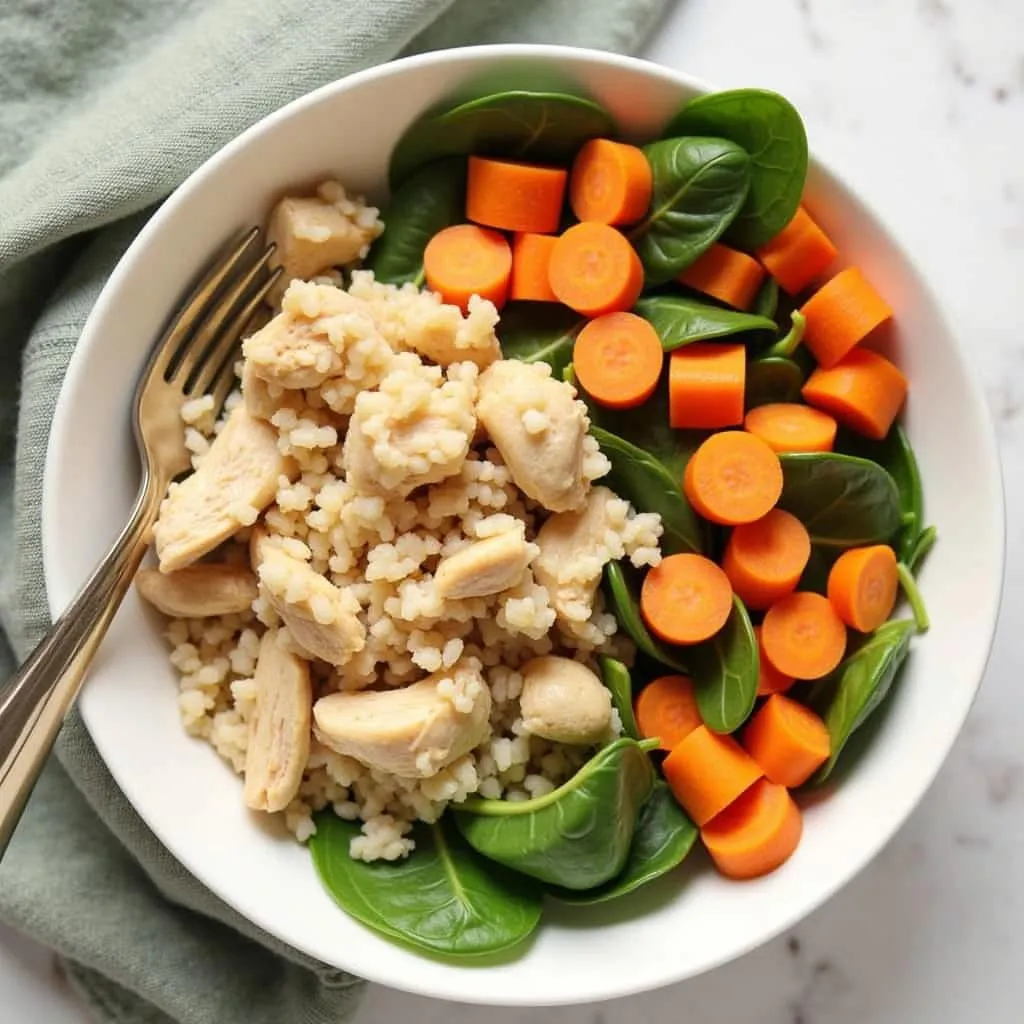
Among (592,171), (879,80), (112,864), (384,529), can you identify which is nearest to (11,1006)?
(112,864)

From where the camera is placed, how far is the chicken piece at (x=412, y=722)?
1.57 m

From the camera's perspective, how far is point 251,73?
1.83m

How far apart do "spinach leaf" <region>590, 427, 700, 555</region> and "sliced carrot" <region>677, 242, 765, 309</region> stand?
0.86 feet

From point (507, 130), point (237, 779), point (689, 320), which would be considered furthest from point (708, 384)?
point (237, 779)

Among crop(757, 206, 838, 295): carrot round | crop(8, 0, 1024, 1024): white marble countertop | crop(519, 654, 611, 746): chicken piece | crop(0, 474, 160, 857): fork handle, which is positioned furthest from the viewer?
crop(8, 0, 1024, 1024): white marble countertop

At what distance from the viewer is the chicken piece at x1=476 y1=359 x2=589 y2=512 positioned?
5.14ft

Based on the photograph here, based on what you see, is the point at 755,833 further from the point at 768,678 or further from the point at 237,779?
the point at 237,779

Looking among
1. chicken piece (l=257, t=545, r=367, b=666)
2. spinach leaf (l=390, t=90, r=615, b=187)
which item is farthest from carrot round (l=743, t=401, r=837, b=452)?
chicken piece (l=257, t=545, r=367, b=666)

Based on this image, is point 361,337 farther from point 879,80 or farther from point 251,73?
point 879,80

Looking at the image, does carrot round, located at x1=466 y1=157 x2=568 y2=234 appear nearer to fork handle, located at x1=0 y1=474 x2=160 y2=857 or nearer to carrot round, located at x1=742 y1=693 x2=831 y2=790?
fork handle, located at x1=0 y1=474 x2=160 y2=857

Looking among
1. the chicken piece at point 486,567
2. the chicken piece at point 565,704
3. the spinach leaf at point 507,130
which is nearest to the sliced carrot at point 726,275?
the spinach leaf at point 507,130

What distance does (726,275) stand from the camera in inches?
68.8

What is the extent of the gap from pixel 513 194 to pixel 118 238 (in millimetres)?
641

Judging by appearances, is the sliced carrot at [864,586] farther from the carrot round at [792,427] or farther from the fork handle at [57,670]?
the fork handle at [57,670]
